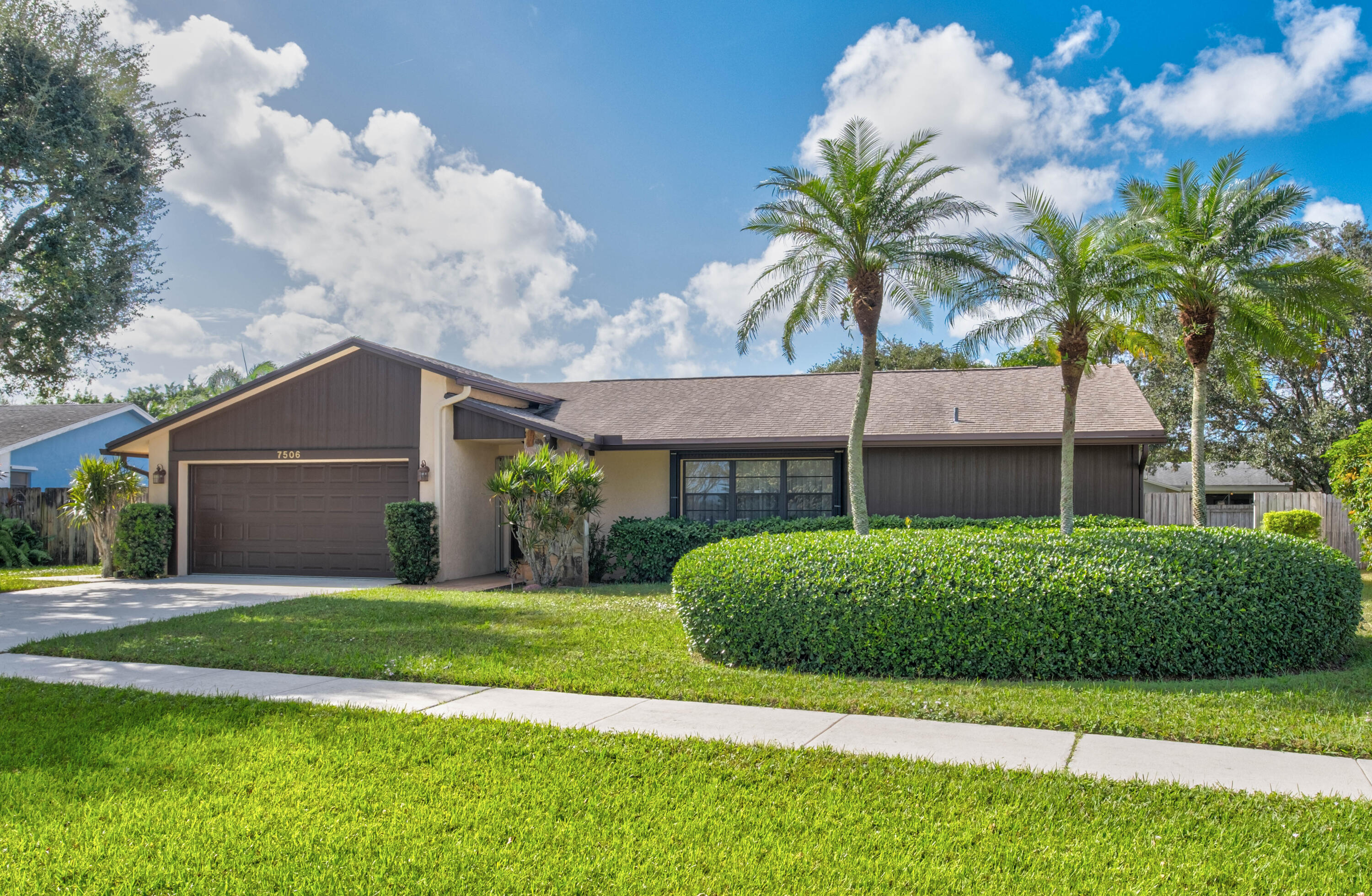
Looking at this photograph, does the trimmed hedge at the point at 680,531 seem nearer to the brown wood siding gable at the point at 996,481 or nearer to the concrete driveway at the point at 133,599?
the brown wood siding gable at the point at 996,481

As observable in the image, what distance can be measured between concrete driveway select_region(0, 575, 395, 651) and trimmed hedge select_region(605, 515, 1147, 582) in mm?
3935

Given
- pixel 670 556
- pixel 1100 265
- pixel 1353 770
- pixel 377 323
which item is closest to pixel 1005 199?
pixel 1100 265

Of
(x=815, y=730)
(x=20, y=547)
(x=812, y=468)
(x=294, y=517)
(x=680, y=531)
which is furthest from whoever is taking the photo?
(x=20, y=547)

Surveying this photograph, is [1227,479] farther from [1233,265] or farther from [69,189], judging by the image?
[69,189]

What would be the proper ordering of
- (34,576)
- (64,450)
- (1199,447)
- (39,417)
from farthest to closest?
1. (39,417)
2. (64,450)
3. (34,576)
4. (1199,447)

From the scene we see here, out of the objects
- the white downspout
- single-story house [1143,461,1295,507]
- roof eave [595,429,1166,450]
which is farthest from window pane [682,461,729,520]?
single-story house [1143,461,1295,507]

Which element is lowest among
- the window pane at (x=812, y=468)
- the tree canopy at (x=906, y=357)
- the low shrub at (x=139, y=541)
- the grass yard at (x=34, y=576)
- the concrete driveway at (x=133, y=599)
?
the grass yard at (x=34, y=576)

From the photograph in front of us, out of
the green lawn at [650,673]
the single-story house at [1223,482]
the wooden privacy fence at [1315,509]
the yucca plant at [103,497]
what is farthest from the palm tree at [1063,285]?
the single-story house at [1223,482]

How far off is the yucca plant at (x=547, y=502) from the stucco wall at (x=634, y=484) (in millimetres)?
2169

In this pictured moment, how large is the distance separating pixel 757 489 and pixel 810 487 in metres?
0.98

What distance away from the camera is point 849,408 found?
1623 cm

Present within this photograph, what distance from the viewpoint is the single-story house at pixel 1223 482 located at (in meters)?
28.5

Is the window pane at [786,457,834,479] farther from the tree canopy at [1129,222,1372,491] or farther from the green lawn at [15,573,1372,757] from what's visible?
the tree canopy at [1129,222,1372,491]

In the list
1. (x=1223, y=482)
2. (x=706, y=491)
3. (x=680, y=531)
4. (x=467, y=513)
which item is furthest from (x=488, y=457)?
(x=1223, y=482)
